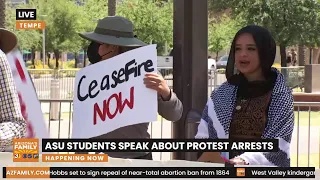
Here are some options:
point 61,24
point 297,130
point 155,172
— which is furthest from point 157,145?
point 61,24

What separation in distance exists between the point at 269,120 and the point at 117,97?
2.21 feet

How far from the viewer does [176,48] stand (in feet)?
13.9

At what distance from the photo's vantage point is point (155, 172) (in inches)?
88.7

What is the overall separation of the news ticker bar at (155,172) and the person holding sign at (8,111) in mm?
126

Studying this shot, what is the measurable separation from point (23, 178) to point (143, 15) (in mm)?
25880

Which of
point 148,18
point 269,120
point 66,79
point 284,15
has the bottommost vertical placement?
point 66,79

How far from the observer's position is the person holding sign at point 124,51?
2.67m

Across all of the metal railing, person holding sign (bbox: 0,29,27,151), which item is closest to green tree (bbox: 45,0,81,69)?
the metal railing

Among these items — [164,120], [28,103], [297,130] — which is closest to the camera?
[28,103]

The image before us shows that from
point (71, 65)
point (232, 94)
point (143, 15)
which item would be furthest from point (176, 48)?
point (71, 65)

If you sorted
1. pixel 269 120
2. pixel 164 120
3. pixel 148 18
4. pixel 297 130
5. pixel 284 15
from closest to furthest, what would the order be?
pixel 269 120 < pixel 164 120 < pixel 297 130 < pixel 284 15 < pixel 148 18

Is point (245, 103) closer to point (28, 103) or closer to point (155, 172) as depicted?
point (155, 172)

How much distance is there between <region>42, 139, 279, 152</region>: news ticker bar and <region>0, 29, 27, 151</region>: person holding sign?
144mm

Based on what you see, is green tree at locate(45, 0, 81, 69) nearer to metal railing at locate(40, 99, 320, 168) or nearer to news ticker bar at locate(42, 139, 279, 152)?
metal railing at locate(40, 99, 320, 168)
